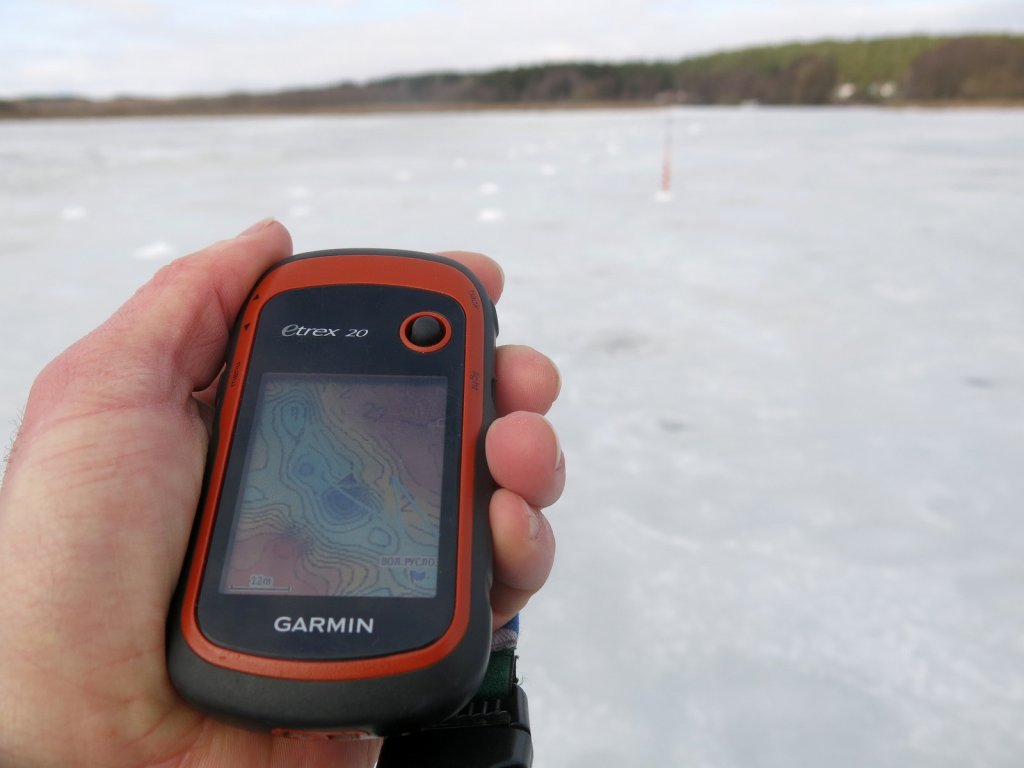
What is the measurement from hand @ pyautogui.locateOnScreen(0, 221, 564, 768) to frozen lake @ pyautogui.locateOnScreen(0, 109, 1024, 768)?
1.64 feet

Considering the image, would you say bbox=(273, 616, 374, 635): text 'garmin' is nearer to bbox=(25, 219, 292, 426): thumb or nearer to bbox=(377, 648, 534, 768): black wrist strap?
bbox=(377, 648, 534, 768): black wrist strap

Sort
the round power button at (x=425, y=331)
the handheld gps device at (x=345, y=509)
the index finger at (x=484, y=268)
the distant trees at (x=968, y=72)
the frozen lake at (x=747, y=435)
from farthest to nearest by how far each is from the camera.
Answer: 1. the distant trees at (x=968, y=72)
2. the frozen lake at (x=747, y=435)
3. the index finger at (x=484, y=268)
4. the round power button at (x=425, y=331)
5. the handheld gps device at (x=345, y=509)

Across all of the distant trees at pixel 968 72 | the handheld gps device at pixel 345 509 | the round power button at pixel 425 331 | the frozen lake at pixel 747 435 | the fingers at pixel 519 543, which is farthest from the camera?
the distant trees at pixel 968 72

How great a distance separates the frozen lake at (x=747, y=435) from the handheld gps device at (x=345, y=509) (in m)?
0.51

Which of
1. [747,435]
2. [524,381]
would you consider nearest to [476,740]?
[524,381]

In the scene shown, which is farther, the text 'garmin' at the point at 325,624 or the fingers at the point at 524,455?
the fingers at the point at 524,455

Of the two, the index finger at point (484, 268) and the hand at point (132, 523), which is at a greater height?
the index finger at point (484, 268)

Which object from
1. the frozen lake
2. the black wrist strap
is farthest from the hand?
the frozen lake

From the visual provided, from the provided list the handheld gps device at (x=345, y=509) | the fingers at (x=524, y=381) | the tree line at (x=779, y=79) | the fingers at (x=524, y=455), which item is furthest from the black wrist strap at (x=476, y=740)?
the tree line at (x=779, y=79)

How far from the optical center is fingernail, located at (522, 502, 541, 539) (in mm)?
885

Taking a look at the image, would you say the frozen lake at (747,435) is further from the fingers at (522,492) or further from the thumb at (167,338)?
the thumb at (167,338)

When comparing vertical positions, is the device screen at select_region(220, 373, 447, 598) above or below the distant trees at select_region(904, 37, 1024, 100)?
above

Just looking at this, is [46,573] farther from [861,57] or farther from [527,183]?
[861,57]

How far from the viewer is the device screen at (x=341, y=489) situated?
0.83 m
